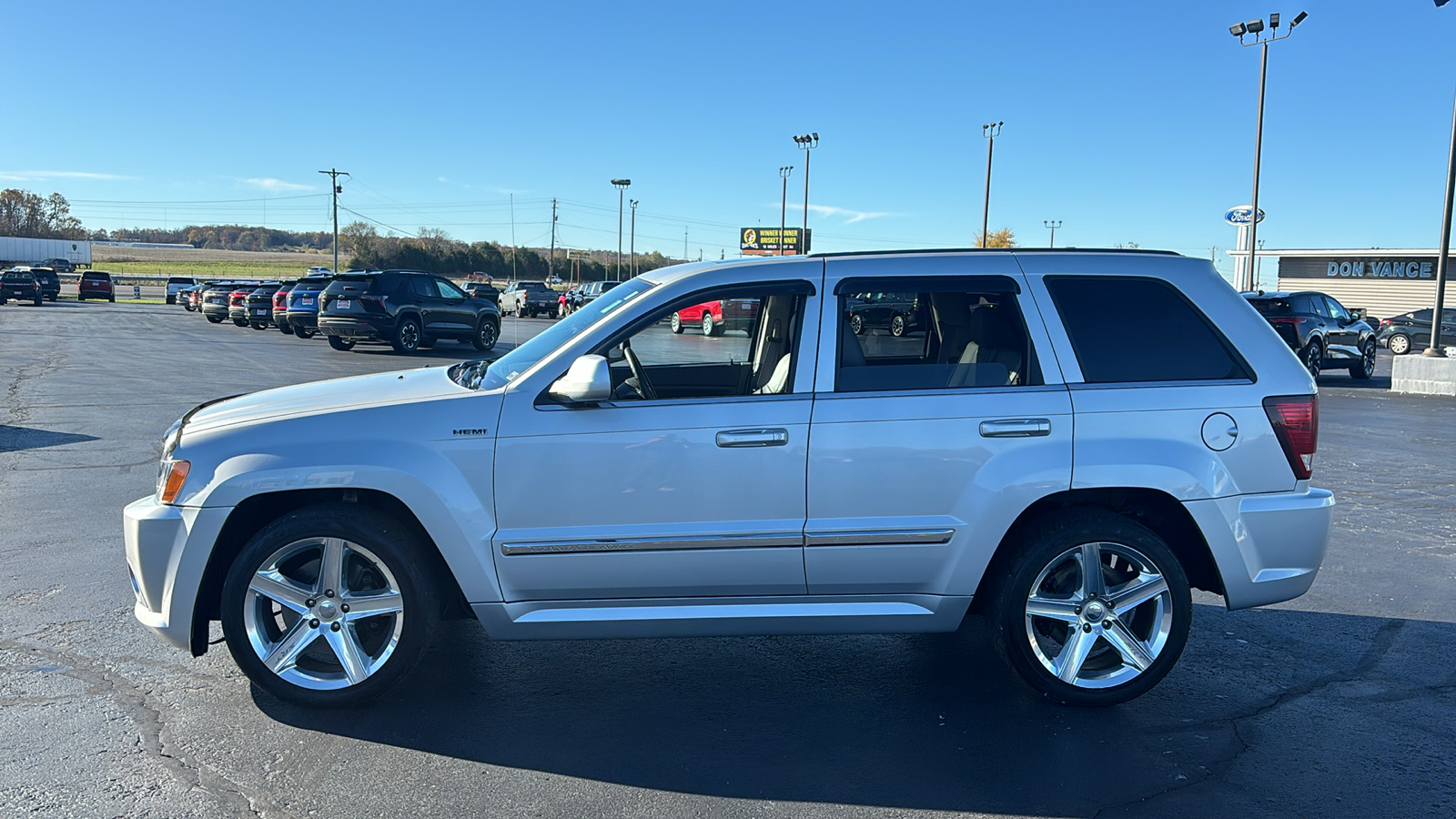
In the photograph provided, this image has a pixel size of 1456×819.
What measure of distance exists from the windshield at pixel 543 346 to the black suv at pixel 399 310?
20.1 m

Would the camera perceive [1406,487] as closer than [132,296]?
Yes

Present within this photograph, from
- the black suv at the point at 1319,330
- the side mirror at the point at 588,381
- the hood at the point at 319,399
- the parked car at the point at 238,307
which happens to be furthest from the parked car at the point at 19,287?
the side mirror at the point at 588,381

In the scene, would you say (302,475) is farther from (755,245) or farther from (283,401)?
(755,245)

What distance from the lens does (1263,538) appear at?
4.32 meters

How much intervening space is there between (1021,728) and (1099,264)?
1956 millimetres

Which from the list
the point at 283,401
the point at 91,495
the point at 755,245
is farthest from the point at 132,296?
the point at 283,401

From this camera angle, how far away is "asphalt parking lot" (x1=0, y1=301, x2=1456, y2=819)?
3531 mm

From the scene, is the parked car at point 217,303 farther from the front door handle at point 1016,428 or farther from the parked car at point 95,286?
the front door handle at point 1016,428

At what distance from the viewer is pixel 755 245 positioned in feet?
285

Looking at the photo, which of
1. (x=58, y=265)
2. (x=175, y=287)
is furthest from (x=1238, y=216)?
(x=58, y=265)

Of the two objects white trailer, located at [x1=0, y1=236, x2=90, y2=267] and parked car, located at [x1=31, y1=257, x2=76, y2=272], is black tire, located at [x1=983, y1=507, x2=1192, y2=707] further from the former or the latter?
white trailer, located at [x1=0, y1=236, x2=90, y2=267]

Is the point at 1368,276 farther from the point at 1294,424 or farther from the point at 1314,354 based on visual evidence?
the point at 1294,424

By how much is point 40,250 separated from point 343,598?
131725mm

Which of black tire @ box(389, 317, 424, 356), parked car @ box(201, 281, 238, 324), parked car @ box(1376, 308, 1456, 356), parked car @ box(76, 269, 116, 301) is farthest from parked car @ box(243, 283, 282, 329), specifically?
parked car @ box(1376, 308, 1456, 356)
